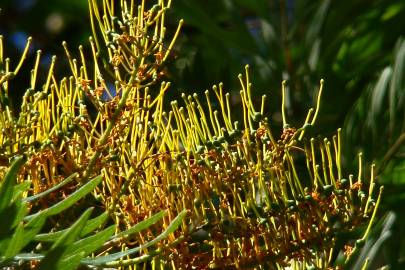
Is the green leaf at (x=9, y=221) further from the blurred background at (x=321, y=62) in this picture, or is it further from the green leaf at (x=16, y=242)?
the blurred background at (x=321, y=62)

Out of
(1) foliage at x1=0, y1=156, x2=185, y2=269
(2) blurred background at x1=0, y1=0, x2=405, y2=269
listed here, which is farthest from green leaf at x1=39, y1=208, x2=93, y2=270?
(2) blurred background at x1=0, y1=0, x2=405, y2=269

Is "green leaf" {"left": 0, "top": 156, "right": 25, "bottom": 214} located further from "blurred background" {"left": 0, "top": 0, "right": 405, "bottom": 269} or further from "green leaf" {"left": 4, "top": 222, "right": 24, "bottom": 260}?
"blurred background" {"left": 0, "top": 0, "right": 405, "bottom": 269}

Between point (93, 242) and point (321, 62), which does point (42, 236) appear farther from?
point (321, 62)

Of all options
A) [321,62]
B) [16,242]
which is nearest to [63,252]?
[16,242]

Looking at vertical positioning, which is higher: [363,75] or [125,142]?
[363,75]

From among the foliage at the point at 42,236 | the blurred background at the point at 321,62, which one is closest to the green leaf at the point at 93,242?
the foliage at the point at 42,236

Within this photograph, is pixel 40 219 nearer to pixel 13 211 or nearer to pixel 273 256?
pixel 13 211

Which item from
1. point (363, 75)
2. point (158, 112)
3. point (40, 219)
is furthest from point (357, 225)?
point (363, 75)
